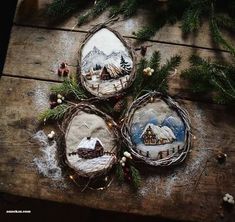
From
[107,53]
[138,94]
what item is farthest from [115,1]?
[138,94]

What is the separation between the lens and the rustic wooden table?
4.46 feet

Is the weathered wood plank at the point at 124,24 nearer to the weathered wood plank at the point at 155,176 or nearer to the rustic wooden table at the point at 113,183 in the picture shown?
the rustic wooden table at the point at 113,183

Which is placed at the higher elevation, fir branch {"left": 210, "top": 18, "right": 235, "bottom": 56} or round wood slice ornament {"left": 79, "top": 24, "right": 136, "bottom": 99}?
fir branch {"left": 210, "top": 18, "right": 235, "bottom": 56}

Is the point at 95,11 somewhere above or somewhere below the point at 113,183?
above

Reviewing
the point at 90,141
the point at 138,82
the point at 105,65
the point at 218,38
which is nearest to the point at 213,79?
the point at 218,38

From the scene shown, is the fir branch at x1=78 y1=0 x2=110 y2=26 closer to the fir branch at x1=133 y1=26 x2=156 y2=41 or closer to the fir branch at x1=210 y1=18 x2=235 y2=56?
the fir branch at x1=133 y1=26 x2=156 y2=41

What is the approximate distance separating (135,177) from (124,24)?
670 millimetres

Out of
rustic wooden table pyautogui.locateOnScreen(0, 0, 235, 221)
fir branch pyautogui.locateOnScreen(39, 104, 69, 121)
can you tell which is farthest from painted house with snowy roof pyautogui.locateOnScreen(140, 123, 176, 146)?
fir branch pyautogui.locateOnScreen(39, 104, 69, 121)

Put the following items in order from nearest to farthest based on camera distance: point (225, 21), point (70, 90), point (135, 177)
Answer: point (135, 177), point (70, 90), point (225, 21)

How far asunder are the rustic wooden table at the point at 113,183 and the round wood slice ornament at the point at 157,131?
0.05 metres

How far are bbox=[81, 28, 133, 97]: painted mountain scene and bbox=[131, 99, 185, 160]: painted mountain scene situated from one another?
151mm

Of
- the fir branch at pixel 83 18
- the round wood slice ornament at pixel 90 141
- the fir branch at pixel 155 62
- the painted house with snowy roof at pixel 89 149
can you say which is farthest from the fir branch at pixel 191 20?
the painted house with snowy roof at pixel 89 149

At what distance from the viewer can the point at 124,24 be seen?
158cm

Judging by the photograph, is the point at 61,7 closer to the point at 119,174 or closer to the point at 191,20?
the point at 191,20
